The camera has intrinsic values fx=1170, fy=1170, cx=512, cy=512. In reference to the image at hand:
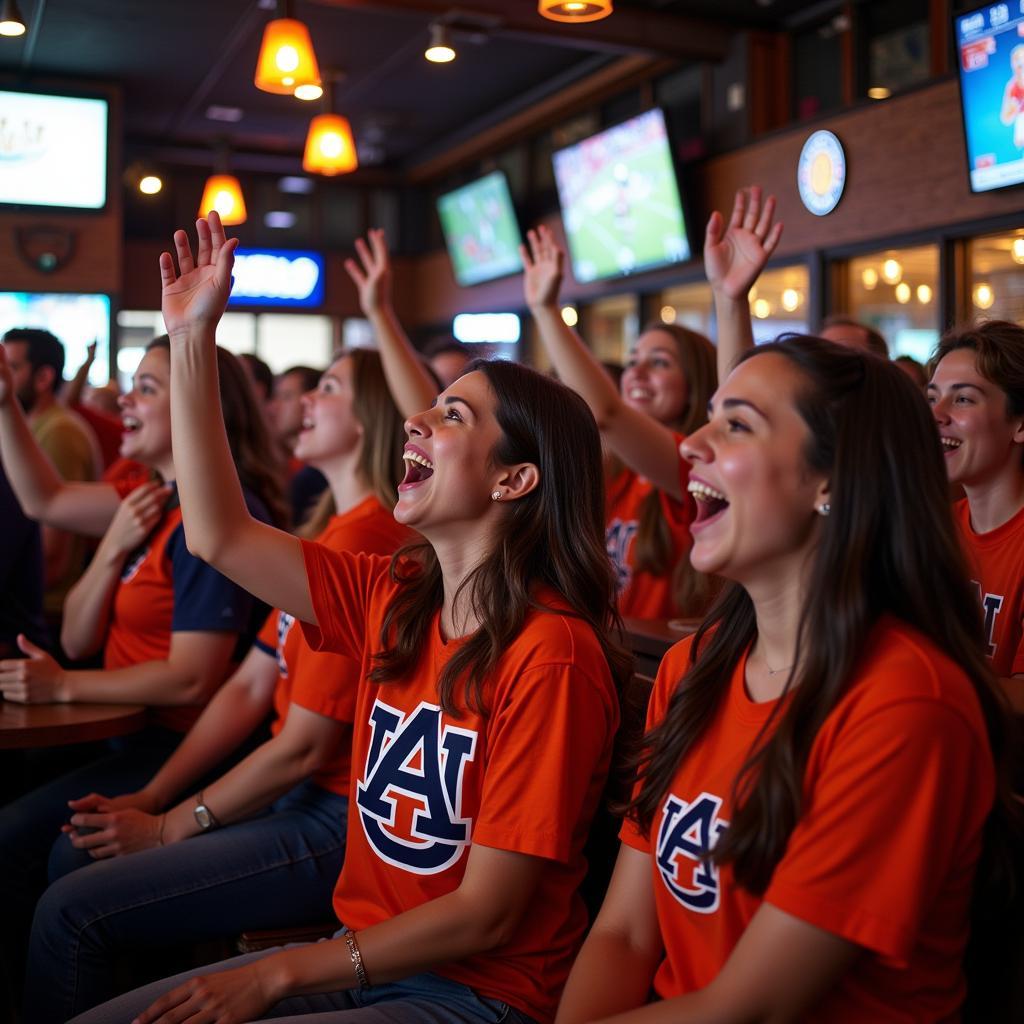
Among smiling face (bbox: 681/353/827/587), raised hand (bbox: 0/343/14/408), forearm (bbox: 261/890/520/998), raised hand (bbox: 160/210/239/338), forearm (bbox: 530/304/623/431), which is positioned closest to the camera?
smiling face (bbox: 681/353/827/587)

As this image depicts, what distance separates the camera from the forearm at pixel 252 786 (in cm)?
224

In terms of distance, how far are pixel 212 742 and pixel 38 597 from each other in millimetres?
858

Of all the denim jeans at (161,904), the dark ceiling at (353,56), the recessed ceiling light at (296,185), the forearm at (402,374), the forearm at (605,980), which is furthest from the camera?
the recessed ceiling light at (296,185)

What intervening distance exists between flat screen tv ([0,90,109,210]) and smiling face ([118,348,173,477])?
640cm

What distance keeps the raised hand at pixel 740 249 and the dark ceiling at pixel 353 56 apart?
13.7 ft

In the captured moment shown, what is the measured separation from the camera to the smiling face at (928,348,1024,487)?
7.55 ft

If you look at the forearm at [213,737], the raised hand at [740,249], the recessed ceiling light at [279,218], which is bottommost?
the forearm at [213,737]

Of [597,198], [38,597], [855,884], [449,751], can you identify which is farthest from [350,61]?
[855,884]

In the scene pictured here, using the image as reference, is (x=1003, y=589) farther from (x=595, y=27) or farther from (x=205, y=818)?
(x=595, y=27)

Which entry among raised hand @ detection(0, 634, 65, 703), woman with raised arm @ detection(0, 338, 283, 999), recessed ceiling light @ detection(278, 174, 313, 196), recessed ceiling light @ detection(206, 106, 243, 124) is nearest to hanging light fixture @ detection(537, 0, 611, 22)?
woman with raised arm @ detection(0, 338, 283, 999)

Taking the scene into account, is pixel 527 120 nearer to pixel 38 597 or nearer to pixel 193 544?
pixel 38 597

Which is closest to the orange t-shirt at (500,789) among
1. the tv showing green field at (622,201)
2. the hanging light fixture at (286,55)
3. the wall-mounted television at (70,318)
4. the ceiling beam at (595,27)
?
the hanging light fixture at (286,55)

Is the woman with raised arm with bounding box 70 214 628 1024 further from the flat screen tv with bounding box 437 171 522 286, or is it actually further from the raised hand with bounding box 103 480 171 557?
the flat screen tv with bounding box 437 171 522 286

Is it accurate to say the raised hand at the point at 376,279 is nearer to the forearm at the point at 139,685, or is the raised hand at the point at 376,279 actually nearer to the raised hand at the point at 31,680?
the forearm at the point at 139,685
